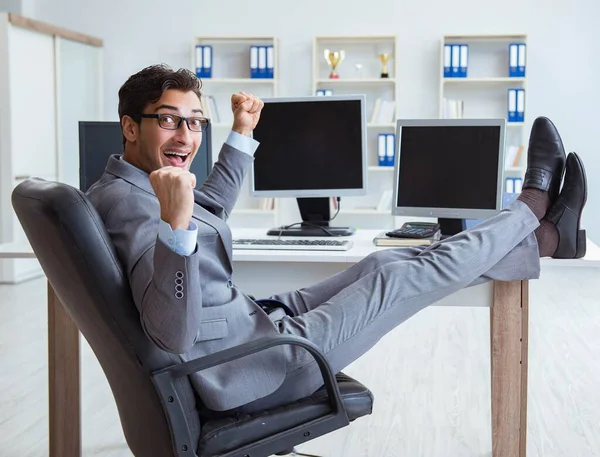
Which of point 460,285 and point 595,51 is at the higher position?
point 595,51

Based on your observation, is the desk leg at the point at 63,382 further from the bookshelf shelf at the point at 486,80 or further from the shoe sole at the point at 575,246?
the bookshelf shelf at the point at 486,80

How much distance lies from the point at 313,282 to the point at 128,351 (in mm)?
1106

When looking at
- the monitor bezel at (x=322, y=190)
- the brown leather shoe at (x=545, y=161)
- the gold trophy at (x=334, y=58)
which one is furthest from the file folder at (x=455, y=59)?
the brown leather shoe at (x=545, y=161)

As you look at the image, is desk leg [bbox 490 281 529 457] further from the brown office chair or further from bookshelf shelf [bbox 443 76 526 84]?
bookshelf shelf [bbox 443 76 526 84]

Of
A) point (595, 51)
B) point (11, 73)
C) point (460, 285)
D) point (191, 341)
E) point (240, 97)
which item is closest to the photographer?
point (191, 341)

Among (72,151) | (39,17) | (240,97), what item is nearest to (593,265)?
(240,97)

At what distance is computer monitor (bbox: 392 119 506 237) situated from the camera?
10.6 ft

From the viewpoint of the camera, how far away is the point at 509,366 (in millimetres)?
2611

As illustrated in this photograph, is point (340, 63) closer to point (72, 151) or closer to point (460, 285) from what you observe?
point (72, 151)

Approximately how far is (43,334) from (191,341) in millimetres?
3252

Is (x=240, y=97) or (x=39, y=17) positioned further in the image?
(x=39, y=17)

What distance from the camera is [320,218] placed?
3525mm

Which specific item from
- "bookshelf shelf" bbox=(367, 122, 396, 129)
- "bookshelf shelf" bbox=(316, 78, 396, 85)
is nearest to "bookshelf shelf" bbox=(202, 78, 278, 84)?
"bookshelf shelf" bbox=(316, 78, 396, 85)

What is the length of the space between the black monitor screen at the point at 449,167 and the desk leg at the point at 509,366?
70 cm
